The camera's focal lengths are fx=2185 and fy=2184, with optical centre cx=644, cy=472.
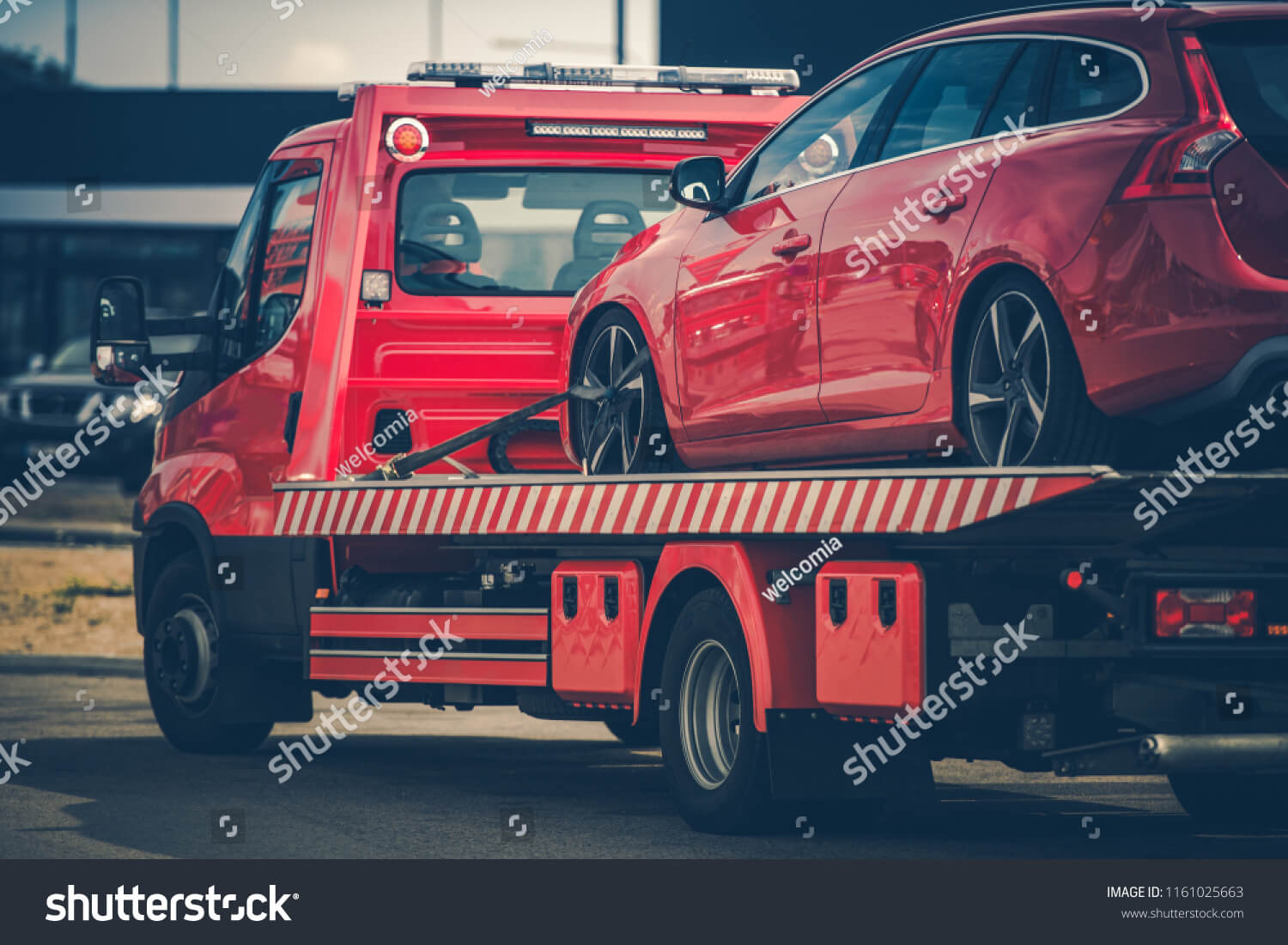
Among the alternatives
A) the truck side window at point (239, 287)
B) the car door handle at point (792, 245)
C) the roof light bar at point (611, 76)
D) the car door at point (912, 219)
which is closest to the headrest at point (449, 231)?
the roof light bar at point (611, 76)

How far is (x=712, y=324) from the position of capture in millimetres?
7988

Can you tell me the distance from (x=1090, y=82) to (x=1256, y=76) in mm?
516

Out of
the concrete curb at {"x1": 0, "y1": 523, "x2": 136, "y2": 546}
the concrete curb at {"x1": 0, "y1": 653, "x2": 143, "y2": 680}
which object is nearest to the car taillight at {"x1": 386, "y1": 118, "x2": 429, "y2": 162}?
the concrete curb at {"x1": 0, "y1": 653, "x2": 143, "y2": 680}

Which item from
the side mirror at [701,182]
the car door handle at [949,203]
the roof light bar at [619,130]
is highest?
the roof light bar at [619,130]

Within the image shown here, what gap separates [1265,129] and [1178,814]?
3.35 metres

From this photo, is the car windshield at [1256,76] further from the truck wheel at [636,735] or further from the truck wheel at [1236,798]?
the truck wheel at [636,735]

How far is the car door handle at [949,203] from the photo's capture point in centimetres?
673

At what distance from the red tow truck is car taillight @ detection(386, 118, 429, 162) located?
0.05 ft

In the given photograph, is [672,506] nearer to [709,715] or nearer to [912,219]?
[709,715]

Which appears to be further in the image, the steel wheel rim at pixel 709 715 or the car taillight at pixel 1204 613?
the steel wheel rim at pixel 709 715

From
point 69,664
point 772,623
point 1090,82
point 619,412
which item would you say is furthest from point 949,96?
point 69,664

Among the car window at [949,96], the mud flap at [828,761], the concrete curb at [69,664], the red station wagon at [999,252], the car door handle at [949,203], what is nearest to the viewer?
the red station wagon at [999,252]

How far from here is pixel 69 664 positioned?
48.4ft

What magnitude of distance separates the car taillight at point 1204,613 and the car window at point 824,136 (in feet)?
6.73
